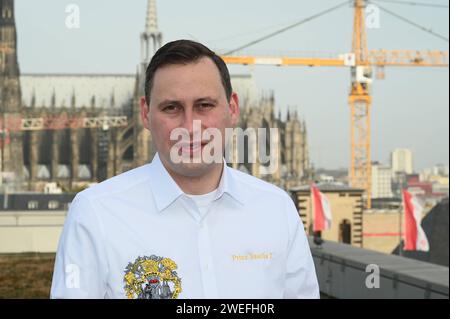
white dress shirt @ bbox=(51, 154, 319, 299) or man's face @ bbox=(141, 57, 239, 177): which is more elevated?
man's face @ bbox=(141, 57, 239, 177)

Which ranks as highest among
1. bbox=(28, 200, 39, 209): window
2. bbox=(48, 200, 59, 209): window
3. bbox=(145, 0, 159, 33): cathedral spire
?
bbox=(145, 0, 159, 33): cathedral spire

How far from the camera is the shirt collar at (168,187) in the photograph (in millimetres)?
3004

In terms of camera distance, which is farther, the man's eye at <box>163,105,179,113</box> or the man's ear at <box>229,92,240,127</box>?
the man's ear at <box>229,92,240,127</box>

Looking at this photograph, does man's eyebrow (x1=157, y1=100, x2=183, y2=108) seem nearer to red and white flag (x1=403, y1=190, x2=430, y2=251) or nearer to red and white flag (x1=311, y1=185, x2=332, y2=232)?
red and white flag (x1=403, y1=190, x2=430, y2=251)

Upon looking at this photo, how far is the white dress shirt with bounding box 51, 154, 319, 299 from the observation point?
2.88 meters

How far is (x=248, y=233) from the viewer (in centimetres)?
311

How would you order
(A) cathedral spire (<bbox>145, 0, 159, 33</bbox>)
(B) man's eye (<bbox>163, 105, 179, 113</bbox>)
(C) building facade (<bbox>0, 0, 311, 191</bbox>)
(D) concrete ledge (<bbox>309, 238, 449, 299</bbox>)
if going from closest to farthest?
(B) man's eye (<bbox>163, 105, 179, 113</bbox>) < (A) cathedral spire (<bbox>145, 0, 159, 33</bbox>) < (D) concrete ledge (<bbox>309, 238, 449, 299</bbox>) < (C) building facade (<bbox>0, 0, 311, 191</bbox>)

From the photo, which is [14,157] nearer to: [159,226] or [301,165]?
[301,165]

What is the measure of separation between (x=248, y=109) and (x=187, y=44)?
297 ft

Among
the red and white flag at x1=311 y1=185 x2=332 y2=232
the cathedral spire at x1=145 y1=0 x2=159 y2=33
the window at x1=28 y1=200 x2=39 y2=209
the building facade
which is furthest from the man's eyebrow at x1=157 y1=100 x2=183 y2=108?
the building facade

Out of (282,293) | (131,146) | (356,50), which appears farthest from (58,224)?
(356,50)

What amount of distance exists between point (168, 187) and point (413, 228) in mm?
33108

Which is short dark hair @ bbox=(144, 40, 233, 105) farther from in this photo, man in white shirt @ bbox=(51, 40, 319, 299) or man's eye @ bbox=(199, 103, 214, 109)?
man's eye @ bbox=(199, 103, 214, 109)

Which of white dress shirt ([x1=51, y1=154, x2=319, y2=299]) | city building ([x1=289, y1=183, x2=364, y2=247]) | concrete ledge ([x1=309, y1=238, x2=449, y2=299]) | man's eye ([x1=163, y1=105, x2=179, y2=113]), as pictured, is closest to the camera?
white dress shirt ([x1=51, y1=154, x2=319, y2=299])
